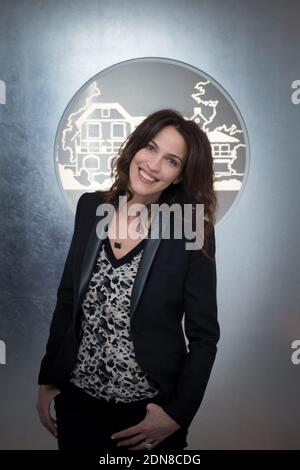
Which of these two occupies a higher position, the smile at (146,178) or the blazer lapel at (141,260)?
the smile at (146,178)

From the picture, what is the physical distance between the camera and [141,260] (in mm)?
1449

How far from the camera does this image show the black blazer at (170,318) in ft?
4.69

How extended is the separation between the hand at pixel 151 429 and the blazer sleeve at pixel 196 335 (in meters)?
0.02

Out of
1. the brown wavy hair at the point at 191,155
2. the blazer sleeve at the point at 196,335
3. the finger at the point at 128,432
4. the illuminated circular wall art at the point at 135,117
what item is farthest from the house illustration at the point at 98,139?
the finger at the point at 128,432

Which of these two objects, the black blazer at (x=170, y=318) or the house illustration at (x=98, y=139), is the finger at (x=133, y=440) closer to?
the black blazer at (x=170, y=318)

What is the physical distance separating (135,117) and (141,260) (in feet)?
4.64

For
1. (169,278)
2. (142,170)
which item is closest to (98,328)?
(169,278)

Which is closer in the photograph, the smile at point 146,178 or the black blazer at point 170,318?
the black blazer at point 170,318

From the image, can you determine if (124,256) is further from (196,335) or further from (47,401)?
(47,401)

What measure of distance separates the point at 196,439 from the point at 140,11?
2134 mm

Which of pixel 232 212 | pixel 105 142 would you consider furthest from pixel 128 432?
pixel 105 142

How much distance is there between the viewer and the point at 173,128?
1530 mm

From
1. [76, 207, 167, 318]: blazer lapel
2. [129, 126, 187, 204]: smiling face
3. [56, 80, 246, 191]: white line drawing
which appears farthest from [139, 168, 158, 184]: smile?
[56, 80, 246, 191]: white line drawing
